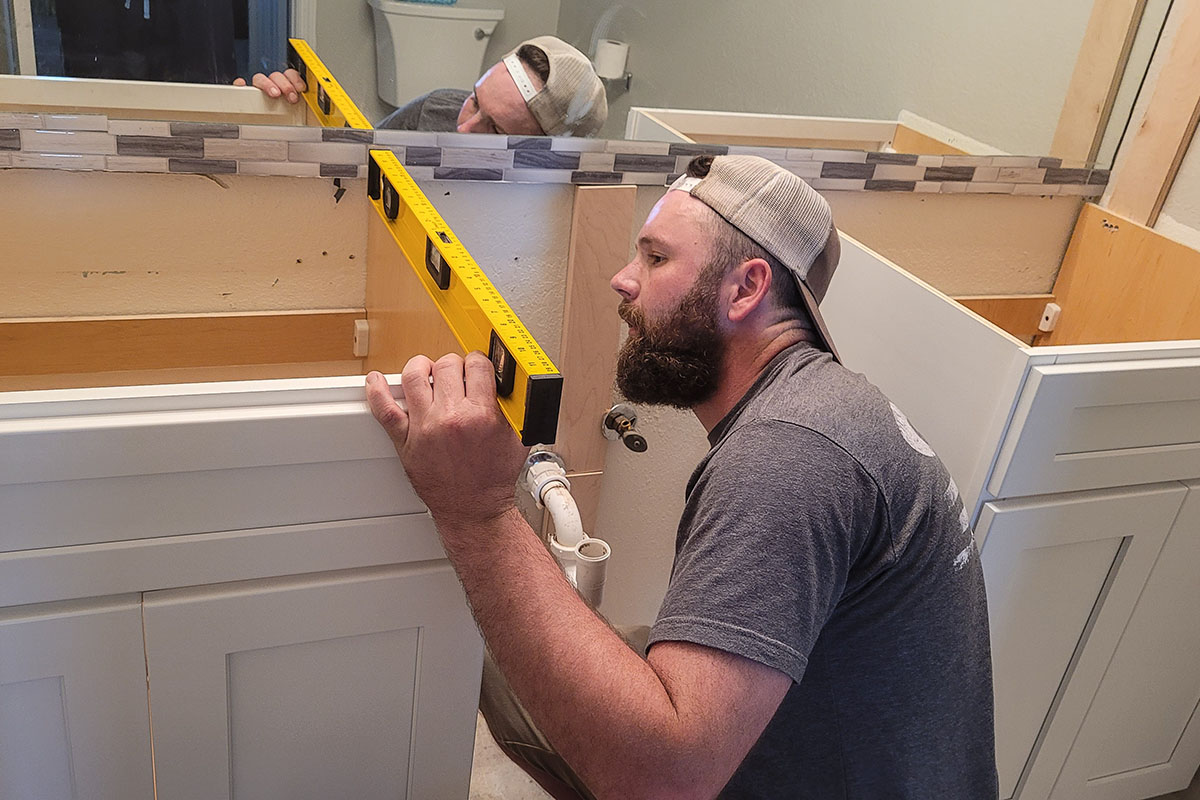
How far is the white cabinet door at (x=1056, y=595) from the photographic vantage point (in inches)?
53.8

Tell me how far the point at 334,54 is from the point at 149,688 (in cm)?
85

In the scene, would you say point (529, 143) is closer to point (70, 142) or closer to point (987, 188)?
point (70, 142)

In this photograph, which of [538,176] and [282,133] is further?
[538,176]

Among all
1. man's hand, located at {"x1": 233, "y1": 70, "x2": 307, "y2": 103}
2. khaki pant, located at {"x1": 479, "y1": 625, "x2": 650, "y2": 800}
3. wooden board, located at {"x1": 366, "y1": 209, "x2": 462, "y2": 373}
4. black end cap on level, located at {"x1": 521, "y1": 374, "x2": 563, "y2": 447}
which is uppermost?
man's hand, located at {"x1": 233, "y1": 70, "x2": 307, "y2": 103}

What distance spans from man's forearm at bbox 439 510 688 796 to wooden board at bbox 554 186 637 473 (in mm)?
670

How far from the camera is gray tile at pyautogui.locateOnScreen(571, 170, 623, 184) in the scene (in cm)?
149

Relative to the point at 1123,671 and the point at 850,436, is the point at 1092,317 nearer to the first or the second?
the point at 1123,671

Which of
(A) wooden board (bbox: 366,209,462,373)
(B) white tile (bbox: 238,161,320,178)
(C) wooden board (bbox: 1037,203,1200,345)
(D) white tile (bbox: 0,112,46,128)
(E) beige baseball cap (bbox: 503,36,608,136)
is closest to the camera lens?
(A) wooden board (bbox: 366,209,462,373)

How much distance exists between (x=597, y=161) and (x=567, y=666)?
2.79 feet

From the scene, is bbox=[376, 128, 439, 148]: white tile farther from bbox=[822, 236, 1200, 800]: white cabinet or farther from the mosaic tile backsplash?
bbox=[822, 236, 1200, 800]: white cabinet

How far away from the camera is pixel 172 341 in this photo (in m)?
1.39

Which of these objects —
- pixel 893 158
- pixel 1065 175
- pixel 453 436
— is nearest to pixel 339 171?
pixel 453 436

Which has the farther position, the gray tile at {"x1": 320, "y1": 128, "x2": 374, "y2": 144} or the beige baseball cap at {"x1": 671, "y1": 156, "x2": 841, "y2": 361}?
the gray tile at {"x1": 320, "y1": 128, "x2": 374, "y2": 144}

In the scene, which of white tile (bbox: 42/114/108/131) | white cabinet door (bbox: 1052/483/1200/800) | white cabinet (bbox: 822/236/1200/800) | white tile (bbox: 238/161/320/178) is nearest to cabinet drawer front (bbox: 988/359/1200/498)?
white cabinet (bbox: 822/236/1200/800)
